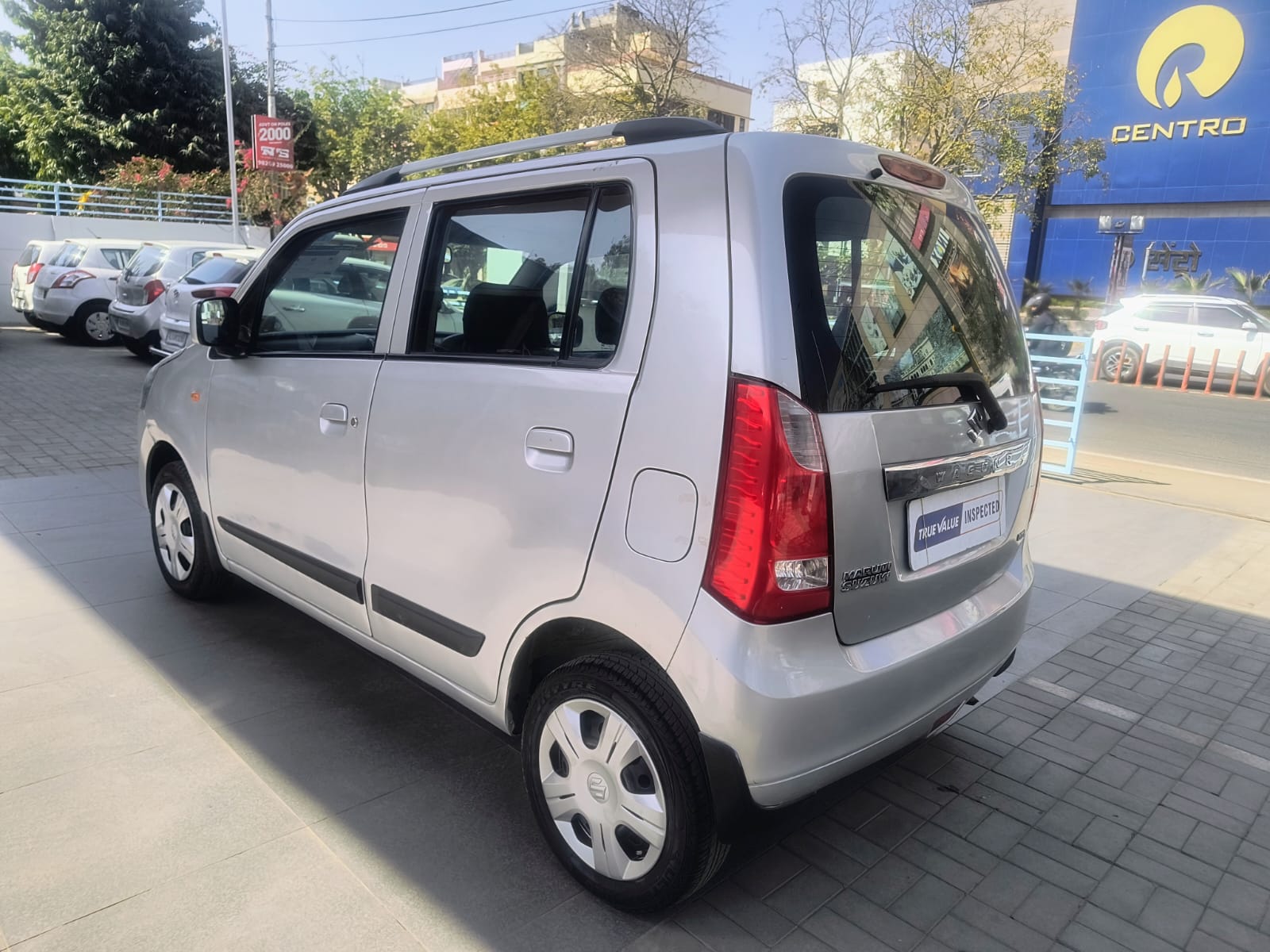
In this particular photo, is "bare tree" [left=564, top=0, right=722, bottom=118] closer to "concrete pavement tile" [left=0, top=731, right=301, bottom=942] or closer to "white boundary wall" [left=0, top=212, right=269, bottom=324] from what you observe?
"white boundary wall" [left=0, top=212, right=269, bottom=324]

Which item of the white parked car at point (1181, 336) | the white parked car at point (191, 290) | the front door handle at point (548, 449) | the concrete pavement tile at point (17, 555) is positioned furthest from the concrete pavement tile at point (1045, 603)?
the white parked car at point (1181, 336)

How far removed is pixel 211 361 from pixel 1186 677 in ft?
14.6

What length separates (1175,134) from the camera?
1085 inches

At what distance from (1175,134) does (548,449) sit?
31589 mm

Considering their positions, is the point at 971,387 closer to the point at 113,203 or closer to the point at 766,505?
the point at 766,505

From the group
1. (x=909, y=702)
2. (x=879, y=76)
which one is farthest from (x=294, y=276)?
(x=879, y=76)

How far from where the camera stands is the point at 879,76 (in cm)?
1560

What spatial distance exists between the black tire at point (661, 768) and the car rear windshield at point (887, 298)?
79 cm

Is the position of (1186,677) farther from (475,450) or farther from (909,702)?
(475,450)

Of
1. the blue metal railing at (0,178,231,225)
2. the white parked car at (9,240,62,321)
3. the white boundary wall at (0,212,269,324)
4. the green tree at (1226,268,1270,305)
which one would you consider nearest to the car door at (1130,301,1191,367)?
the green tree at (1226,268,1270,305)

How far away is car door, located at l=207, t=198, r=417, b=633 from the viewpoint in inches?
122

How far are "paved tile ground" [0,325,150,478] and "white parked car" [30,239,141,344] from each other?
1.02ft

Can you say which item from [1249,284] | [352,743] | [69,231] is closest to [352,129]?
[69,231]

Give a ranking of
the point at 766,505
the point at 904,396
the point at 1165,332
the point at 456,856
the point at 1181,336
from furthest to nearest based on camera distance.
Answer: the point at 1165,332 → the point at 1181,336 → the point at 456,856 → the point at 904,396 → the point at 766,505
